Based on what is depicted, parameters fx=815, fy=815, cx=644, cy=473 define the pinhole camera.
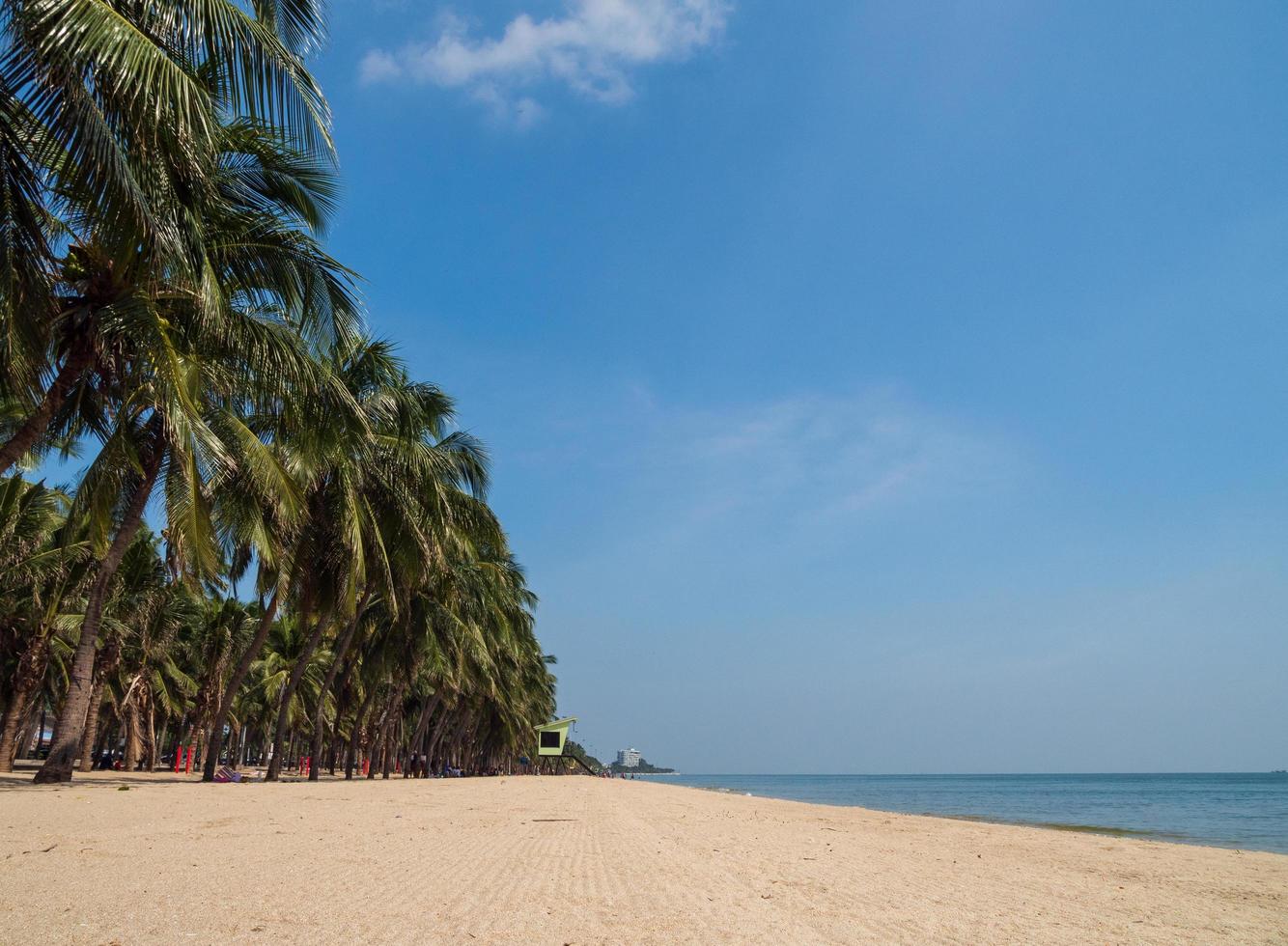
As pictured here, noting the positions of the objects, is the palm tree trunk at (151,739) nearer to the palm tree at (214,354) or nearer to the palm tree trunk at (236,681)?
the palm tree trunk at (236,681)

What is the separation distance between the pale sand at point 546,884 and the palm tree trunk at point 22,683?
48.7ft

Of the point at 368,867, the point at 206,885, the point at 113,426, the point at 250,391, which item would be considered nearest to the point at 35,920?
the point at 206,885

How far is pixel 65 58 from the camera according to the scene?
602 cm

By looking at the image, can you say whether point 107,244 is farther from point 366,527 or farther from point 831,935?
point 366,527

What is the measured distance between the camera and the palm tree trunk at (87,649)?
46.6 feet

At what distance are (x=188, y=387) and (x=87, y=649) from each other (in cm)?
600

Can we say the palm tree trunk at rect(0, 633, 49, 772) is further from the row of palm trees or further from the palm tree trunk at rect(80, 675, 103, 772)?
the palm tree trunk at rect(80, 675, 103, 772)

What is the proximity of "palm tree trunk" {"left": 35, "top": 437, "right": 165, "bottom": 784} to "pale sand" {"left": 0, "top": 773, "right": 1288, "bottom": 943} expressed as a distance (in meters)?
2.96

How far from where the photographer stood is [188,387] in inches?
460

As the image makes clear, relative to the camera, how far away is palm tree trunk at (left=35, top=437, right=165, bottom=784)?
14219 mm

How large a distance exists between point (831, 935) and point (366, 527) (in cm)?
1720

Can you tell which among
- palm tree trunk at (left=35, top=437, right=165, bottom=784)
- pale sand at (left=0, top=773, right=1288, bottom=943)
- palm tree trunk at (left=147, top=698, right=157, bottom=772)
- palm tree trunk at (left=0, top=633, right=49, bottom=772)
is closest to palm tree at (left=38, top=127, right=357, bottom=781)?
palm tree trunk at (left=35, top=437, right=165, bottom=784)

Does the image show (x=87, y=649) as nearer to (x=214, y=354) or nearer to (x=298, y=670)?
(x=214, y=354)

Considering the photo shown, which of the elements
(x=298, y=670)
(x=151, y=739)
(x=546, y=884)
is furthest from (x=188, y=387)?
(x=151, y=739)
